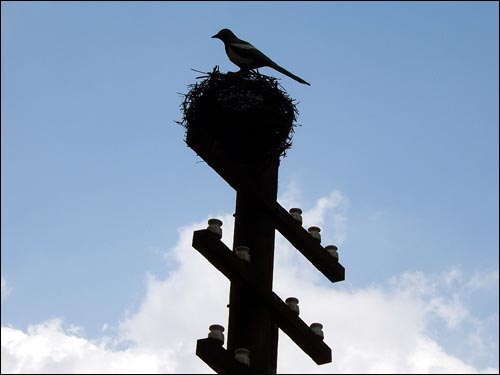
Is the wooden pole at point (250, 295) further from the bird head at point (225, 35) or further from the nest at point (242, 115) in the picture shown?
the bird head at point (225, 35)

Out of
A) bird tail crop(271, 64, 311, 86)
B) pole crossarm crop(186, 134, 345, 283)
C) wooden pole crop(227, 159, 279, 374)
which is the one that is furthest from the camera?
bird tail crop(271, 64, 311, 86)

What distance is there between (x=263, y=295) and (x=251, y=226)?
77cm

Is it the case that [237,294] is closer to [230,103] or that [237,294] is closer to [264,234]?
[264,234]

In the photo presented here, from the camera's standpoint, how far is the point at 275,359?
574 cm

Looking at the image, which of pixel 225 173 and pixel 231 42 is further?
pixel 231 42

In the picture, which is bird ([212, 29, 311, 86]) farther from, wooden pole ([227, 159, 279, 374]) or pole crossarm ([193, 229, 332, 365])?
pole crossarm ([193, 229, 332, 365])

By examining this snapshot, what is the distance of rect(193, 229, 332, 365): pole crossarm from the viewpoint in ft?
18.4

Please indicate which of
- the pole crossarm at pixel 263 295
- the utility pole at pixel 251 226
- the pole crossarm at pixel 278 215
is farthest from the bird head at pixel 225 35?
the pole crossarm at pixel 263 295

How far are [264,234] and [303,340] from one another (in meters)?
0.93

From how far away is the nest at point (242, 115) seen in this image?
6.80 meters

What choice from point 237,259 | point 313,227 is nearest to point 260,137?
point 313,227

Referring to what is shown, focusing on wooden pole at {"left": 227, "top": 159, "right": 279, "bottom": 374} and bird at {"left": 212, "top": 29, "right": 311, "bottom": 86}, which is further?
bird at {"left": 212, "top": 29, "right": 311, "bottom": 86}

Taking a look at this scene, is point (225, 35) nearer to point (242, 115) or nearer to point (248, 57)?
point (248, 57)

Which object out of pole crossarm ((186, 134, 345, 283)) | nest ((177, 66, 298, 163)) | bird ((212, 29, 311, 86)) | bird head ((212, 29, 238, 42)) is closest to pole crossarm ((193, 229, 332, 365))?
pole crossarm ((186, 134, 345, 283))
